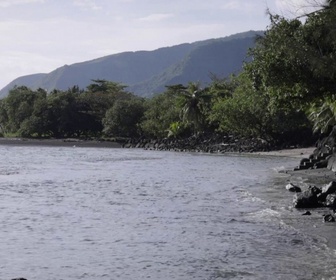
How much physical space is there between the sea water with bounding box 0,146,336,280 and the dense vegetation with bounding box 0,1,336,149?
5.26 metres

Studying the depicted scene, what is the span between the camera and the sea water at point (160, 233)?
13.7m

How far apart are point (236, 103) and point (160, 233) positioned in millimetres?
52249

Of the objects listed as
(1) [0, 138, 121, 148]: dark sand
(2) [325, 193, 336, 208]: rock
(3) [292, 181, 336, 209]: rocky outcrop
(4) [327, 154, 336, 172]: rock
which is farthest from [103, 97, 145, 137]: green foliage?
(2) [325, 193, 336, 208]: rock

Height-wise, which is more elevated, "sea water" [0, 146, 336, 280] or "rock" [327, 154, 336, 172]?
"rock" [327, 154, 336, 172]

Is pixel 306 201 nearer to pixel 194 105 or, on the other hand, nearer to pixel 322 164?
pixel 322 164

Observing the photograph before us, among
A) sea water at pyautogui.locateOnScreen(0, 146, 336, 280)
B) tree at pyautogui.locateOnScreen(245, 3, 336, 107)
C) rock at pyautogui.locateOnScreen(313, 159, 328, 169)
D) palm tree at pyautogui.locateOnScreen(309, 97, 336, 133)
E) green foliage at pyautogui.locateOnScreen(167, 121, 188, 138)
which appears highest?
tree at pyautogui.locateOnScreen(245, 3, 336, 107)

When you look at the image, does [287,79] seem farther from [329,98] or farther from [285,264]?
[285,264]

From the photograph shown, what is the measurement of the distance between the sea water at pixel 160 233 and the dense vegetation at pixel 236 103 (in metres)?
5.26

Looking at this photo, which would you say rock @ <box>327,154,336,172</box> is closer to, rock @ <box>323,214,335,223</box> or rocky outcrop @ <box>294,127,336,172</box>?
rocky outcrop @ <box>294,127,336,172</box>

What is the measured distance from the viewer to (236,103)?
2729 inches

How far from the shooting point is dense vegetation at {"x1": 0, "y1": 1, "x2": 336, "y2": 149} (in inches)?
955

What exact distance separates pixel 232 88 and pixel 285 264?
7518 centimetres

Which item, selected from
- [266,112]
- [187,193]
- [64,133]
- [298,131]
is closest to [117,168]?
[187,193]

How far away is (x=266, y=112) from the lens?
64.8 m
